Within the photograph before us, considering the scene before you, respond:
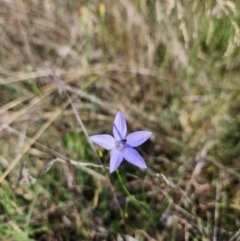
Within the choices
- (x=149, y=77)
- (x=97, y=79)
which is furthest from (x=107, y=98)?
(x=149, y=77)

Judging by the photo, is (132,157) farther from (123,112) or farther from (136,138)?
(123,112)

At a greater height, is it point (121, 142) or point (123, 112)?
point (121, 142)

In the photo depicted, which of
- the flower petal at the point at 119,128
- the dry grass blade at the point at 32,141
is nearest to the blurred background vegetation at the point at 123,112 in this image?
the dry grass blade at the point at 32,141

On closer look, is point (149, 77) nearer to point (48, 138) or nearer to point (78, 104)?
point (78, 104)

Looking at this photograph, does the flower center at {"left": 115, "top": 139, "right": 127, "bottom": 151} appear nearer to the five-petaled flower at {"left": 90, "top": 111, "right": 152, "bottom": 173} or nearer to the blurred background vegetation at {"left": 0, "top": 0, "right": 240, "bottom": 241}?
the five-petaled flower at {"left": 90, "top": 111, "right": 152, "bottom": 173}

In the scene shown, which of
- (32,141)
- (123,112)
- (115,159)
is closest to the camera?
(115,159)

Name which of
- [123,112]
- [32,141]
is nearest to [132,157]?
[32,141]
